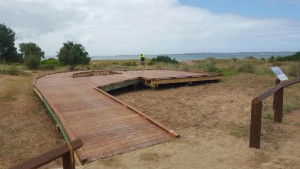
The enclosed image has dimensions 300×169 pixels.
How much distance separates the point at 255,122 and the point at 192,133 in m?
1.46

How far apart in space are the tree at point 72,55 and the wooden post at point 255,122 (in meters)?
21.7

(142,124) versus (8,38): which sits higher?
(8,38)

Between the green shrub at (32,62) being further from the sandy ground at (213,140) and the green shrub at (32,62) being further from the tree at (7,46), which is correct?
the sandy ground at (213,140)

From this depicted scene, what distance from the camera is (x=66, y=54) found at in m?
24.8

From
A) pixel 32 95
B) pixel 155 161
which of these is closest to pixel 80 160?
Answer: pixel 155 161

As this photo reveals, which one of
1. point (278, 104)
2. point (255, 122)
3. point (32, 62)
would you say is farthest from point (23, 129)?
point (32, 62)

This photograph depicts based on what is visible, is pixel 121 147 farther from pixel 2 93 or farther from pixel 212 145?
pixel 2 93

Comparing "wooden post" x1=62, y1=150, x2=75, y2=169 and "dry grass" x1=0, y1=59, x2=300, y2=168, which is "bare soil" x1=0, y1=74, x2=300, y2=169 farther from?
"wooden post" x1=62, y1=150, x2=75, y2=169

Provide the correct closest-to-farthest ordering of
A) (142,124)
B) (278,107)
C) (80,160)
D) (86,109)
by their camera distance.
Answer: (80,160) → (142,124) → (278,107) → (86,109)

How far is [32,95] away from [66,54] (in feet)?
45.1

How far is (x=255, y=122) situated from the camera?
198 inches

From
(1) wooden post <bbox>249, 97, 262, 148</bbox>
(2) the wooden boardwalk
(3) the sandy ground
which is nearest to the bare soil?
(3) the sandy ground

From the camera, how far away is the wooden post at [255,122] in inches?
194

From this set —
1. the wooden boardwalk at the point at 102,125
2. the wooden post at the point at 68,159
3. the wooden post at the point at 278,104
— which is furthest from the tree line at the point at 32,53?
the wooden post at the point at 68,159
